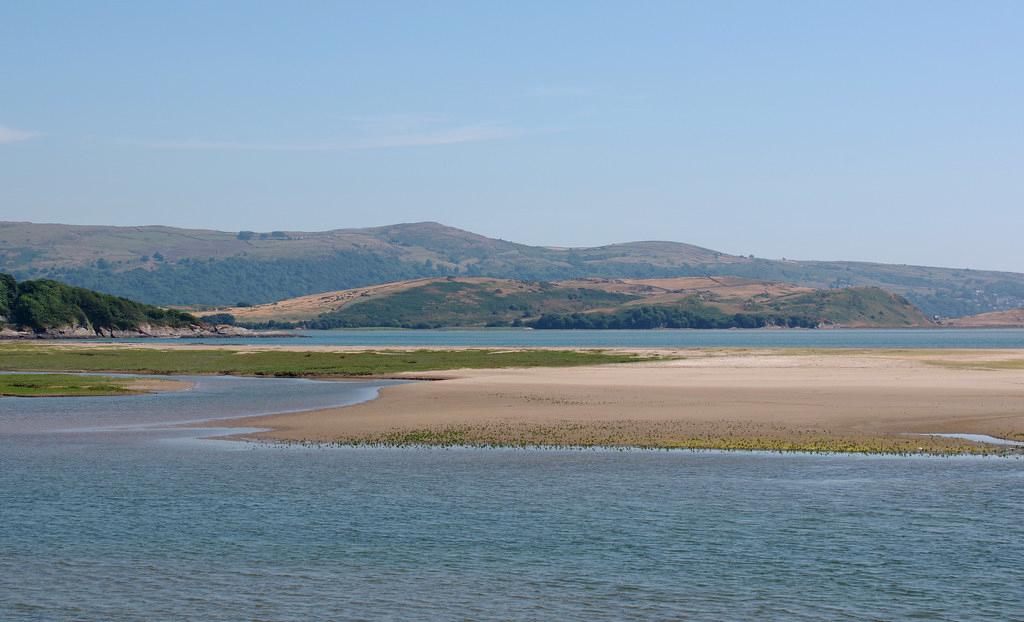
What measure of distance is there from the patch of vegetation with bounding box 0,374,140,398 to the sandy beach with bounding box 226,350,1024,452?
61.4 feet

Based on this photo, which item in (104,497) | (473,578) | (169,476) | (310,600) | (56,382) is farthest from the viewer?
(56,382)

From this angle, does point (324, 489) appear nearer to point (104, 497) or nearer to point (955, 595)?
point (104, 497)

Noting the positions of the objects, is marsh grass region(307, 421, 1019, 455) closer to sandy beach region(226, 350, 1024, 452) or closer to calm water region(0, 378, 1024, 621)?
sandy beach region(226, 350, 1024, 452)

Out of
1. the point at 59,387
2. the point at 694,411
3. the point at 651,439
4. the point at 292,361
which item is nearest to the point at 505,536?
the point at 651,439

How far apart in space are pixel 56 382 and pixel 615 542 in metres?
63.4

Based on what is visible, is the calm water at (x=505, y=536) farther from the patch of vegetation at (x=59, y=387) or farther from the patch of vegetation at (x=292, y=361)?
the patch of vegetation at (x=292, y=361)

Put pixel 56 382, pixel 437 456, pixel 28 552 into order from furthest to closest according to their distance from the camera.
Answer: pixel 56 382, pixel 437 456, pixel 28 552

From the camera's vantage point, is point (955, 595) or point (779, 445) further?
point (779, 445)

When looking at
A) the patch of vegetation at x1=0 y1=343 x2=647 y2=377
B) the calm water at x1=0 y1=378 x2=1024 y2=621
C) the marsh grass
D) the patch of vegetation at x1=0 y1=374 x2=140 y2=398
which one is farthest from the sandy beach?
the patch of vegetation at x1=0 y1=374 x2=140 y2=398

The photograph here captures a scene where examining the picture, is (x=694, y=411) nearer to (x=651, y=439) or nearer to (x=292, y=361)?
(x=651, y=439)

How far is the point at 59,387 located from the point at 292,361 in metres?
37.4


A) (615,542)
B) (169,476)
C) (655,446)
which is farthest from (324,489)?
(655,446)

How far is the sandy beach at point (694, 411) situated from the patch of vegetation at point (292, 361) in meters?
17.2

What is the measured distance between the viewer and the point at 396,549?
24.9 metres
